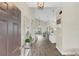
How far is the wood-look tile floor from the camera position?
1.39 m

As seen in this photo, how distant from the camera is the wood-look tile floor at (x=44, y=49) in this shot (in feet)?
4.56

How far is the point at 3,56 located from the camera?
1219 millimetres

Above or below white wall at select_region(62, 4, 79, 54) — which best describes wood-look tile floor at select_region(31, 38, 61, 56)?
below

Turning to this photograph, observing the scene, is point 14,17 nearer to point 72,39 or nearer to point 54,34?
point 54,34

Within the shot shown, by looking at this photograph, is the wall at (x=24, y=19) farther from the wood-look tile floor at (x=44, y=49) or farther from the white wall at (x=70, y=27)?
the white wall at (x=70, y=27)

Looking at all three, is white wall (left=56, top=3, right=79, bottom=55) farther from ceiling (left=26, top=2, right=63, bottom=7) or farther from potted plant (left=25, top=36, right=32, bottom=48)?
potted plant (left=25, top=36, right=32, bottom=48)

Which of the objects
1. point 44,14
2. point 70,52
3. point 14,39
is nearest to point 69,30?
point 70,52

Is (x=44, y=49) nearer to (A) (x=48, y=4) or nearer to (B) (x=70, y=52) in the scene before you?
(B) (x=70, y=52)

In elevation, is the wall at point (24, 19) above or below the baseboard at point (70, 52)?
above

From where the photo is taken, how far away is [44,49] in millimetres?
1467

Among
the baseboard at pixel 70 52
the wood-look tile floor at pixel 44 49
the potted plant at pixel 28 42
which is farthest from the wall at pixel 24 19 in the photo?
the baseboard at pixel 70 52

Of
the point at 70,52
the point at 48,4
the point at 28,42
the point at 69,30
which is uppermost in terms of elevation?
the point at 48,4

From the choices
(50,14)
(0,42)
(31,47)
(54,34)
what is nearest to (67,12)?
(50,14)

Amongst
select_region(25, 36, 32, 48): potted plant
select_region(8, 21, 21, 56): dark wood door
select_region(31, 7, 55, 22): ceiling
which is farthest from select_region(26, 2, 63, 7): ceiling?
select_region(25, 36, 32, 48): potted plant
